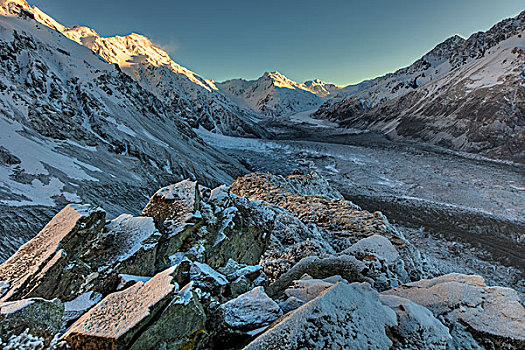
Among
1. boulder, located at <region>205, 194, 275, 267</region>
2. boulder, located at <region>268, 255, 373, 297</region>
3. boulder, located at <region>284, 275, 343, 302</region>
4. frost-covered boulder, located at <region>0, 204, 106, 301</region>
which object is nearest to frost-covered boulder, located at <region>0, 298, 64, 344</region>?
frost-covered boulder, located at <region>0, 204, 106, 301</region>

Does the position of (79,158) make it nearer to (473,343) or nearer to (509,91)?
(473,343)

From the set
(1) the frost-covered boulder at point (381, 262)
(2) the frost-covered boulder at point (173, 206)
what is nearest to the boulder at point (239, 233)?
(2) the frost-covered boulder at point (173, 206)

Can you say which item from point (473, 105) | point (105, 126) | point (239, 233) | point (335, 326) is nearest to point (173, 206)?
point (239, 233)

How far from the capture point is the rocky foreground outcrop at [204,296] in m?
3.78

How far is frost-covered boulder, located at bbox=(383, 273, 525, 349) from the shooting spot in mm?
4246

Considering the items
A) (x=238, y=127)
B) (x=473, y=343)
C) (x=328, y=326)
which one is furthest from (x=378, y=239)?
(x=238, y=127)

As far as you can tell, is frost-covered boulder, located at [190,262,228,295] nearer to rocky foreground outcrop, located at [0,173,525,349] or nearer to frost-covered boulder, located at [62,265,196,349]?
rocky foreground outcrop, located at [0,173,525,349]

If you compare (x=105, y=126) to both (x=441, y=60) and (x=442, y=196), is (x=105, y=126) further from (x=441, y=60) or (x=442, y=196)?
(x=441, y=60)

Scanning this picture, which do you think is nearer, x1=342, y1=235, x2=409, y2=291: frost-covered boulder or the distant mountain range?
x1=342, y1=235, x2=409, y2=291: frost-covered boulder

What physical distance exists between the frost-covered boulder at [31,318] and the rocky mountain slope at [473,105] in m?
61.2

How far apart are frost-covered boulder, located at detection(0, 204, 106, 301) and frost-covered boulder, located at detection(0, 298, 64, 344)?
881 millimetres

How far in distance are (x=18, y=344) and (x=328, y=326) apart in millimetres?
4776

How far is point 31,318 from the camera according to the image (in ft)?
12.8

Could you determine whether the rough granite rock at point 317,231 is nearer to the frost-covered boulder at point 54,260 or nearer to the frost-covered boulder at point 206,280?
the frost-covered boulder at point 206,280
